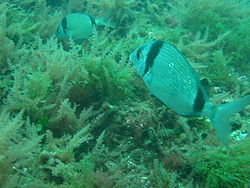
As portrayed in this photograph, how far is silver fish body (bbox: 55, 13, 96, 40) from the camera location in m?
4.65

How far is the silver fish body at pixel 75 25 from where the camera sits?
183 inches

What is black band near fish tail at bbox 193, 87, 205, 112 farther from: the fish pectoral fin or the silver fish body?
the silver fish body

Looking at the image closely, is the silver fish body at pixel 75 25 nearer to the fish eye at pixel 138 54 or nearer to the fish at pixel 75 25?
the fish at pixel 75 25

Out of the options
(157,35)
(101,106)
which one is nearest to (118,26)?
(157,35)

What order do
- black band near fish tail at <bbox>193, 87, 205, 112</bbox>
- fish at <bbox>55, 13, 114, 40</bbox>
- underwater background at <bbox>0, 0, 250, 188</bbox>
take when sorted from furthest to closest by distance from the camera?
fish at <bbox>55, 13, 114, 40</bbox> < underwater background at <bbox>0, 0, 250, 188</bbox> < black band near fish tail at <bbox>193, 87, 205, 112</bbox>

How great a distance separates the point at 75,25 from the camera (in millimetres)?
4660

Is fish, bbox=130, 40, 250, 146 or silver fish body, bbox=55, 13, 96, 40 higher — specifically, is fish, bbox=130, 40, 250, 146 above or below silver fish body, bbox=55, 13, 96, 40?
above

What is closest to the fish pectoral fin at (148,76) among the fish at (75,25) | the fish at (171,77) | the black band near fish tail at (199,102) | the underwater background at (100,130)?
the fish at (171,77)

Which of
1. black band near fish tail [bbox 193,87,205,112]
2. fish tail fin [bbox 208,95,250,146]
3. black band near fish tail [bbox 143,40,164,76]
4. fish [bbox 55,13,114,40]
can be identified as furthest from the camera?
fish [bbox 55,13,114,40]

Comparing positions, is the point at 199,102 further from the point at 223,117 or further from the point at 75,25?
the point at 75,25

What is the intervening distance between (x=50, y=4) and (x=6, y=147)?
5695 mm

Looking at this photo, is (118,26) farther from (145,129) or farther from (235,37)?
(145,129)

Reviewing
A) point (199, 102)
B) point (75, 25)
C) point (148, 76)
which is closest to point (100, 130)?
point (148, 76)

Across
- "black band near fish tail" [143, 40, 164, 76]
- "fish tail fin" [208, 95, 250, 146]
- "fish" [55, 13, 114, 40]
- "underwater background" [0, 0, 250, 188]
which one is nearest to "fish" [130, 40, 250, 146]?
"black band near fish tail" [143, 40, 164, 76]
